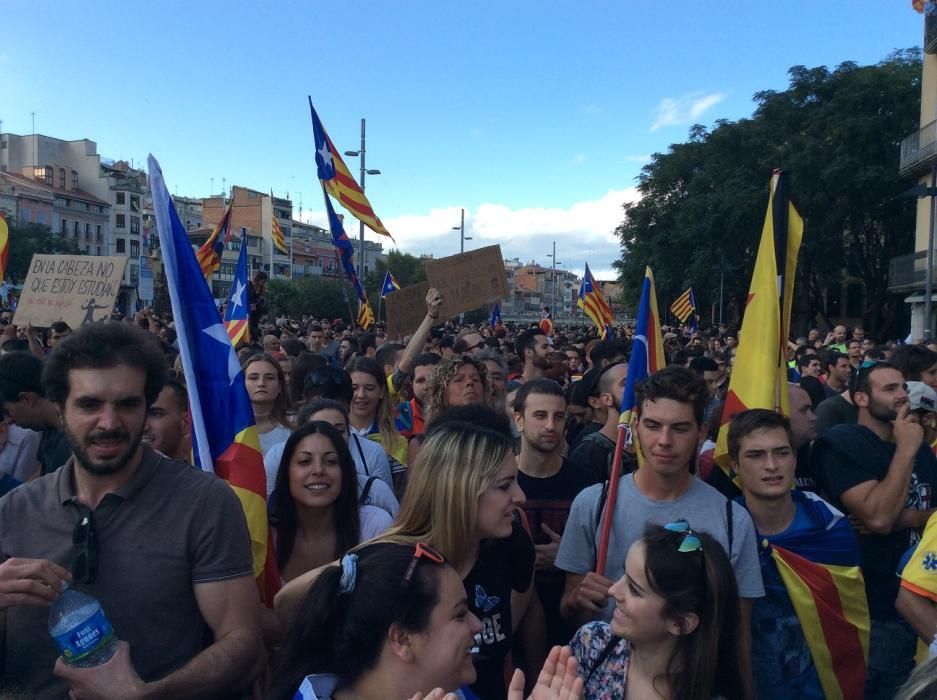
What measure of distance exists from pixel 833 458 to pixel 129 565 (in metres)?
3.06

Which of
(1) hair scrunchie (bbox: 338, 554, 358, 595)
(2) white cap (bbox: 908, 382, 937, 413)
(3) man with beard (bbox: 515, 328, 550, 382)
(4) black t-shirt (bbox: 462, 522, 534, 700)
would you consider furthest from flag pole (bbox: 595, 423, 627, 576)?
(3) man with beard (bbox: 515, 328, 550, 382)

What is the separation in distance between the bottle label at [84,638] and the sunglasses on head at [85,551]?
0.18m

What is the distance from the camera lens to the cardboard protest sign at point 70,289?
8258 millimetres

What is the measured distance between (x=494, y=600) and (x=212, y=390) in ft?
4.53

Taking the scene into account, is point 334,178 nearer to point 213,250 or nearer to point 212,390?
point 213,250

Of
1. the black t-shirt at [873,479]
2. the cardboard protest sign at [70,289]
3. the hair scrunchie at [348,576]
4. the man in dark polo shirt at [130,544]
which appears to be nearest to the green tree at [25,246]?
the cardboard protest sign at [70,289]

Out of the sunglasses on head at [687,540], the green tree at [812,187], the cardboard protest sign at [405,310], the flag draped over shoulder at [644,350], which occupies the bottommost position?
the sunglasses on head at [687,540]

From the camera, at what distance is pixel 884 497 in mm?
3531

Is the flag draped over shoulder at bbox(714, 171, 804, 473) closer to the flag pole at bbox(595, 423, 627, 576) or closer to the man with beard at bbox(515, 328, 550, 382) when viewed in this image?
the flag pole at bbox(595, 423, 627, 576)

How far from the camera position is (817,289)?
42688 millimetres

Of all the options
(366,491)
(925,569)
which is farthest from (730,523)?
(366,491)

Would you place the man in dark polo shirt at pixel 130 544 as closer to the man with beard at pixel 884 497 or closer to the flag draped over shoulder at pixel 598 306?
the man with beard at pixel 884 497

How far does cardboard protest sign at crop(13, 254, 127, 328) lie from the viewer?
27.1 feet

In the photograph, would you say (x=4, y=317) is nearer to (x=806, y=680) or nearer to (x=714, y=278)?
(x=806, y=680)
